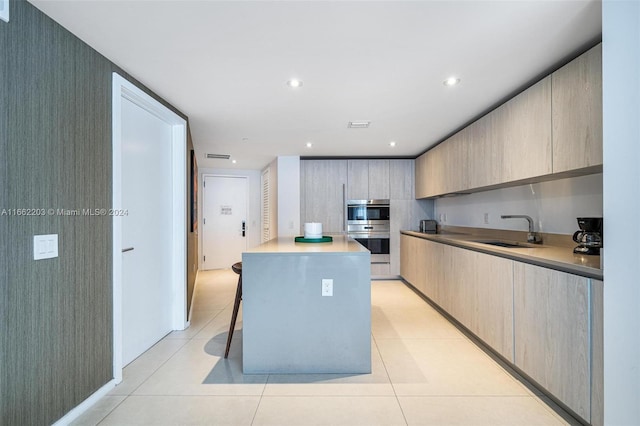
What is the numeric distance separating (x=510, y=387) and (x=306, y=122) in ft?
9.49

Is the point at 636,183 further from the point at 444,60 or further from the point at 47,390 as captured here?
the point at 47,390

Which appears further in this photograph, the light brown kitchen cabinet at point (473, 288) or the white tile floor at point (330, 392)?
the light brown kitchen cabinet at point (473, 288)

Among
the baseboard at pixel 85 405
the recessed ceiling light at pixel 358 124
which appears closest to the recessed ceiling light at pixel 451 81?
the recessed ceiling light at pixel 358 124

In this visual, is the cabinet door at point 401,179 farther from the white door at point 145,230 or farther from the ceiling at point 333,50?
the white door at point 145,230

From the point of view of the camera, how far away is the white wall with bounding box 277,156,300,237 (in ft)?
17.6

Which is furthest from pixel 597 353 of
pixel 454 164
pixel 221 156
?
pixel 221 156

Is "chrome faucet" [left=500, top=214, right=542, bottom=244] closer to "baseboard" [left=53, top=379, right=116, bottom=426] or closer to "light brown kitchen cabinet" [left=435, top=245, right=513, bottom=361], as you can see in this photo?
"light brown kitchen cabinet" [left=435, top=245, right=513, bottom=361]

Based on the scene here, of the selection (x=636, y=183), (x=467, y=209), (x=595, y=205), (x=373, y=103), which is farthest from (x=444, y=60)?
(x=467, y=209)

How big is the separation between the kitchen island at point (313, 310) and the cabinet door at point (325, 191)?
3.09 meters

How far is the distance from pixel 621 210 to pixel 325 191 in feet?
14.0

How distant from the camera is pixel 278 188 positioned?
5410 millimetres

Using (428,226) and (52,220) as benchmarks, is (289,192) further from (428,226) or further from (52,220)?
(52,220)

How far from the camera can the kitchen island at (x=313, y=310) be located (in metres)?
2.35

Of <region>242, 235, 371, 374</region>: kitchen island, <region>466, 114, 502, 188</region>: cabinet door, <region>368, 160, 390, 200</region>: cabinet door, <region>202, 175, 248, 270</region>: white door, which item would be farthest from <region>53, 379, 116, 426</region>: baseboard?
<region>202, 175, 248, 270</region>: white door
